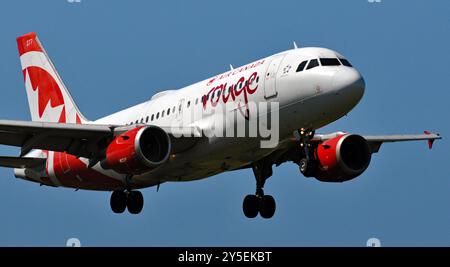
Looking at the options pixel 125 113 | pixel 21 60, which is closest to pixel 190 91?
pixel 125 113

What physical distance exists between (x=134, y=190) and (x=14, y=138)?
21.4 feet

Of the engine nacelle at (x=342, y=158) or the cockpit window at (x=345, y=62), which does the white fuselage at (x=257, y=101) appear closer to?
the cockpit window at (x=345, y=62)

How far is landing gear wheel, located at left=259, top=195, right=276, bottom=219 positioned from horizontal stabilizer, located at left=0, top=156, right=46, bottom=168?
1033 cm

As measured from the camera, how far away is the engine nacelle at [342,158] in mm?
49875

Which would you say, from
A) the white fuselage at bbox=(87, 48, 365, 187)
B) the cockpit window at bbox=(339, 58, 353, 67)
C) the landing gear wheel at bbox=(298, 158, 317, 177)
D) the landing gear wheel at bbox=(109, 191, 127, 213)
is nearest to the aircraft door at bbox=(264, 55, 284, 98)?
the white fuselage at bbox=(87, 48, 365, 187)

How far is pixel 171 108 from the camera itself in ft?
167

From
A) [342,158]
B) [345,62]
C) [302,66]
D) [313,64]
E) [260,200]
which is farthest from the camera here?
[260,200]

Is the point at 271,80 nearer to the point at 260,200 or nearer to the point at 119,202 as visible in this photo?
the point at 260,200

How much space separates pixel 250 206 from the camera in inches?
2106

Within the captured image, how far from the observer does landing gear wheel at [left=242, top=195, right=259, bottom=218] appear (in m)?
53.4

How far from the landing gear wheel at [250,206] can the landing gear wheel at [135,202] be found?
4.70 m

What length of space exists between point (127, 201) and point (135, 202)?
1.17ft

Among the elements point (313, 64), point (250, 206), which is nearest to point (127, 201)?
point (250, 206)

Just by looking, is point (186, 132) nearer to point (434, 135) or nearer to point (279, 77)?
point (279, 77)
